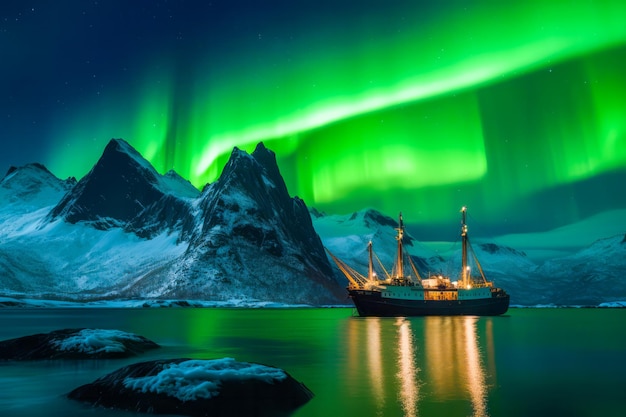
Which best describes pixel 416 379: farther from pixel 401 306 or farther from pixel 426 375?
pixel 401 306

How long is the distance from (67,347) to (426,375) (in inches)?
1117

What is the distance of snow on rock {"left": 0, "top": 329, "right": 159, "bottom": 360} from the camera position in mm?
48562

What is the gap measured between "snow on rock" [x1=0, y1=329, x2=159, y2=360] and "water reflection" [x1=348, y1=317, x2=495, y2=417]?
1982cm

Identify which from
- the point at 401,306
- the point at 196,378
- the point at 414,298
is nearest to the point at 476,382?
the point at 196,378

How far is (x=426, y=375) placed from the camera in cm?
4441

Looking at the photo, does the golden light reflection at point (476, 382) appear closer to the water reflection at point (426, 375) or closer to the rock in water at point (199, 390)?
the water reflection at point (426, 375)

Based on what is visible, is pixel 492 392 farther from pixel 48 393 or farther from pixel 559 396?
pixel 48 393

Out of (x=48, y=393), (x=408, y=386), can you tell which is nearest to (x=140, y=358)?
(x=48, y=393)

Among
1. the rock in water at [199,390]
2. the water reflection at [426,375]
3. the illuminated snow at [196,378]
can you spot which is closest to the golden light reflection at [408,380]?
the water reflection at [426,375]

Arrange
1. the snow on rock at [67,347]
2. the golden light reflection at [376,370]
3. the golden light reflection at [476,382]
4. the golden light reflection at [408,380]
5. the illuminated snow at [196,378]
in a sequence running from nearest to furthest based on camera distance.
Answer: the illuminated snow at [196,378]
the golden light reflection at [476,382]
the golden light reflection at [408,380]
the golden light reflection at [376,370]
the snow on rock at [67,347]

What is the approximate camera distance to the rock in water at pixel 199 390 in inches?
1042

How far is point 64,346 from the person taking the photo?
48875 mm

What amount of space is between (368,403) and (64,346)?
28.0 metres

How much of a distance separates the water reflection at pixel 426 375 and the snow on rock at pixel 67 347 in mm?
19823
